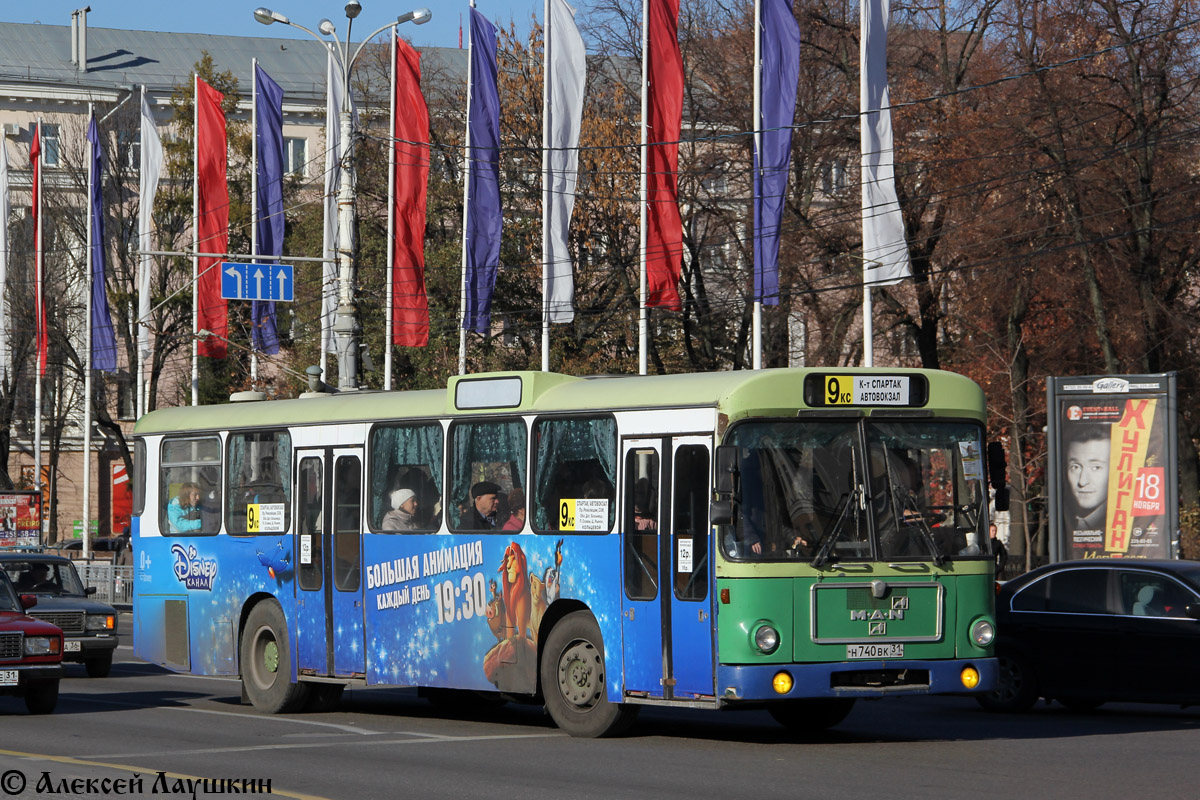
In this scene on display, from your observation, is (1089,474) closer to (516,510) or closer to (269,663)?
(516,510)

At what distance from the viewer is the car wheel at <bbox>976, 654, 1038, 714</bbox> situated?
16922 millimetres

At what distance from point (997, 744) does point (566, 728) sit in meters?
3.43

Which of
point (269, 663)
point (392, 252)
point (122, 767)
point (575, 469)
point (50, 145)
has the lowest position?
point (122, 767)

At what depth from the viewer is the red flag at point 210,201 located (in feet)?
133

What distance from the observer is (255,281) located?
28812mm

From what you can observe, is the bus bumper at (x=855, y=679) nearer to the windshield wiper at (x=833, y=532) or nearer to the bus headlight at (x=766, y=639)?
the bus headlight at (x=766, y=639)

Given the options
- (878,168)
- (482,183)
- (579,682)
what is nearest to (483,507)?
(579,682)

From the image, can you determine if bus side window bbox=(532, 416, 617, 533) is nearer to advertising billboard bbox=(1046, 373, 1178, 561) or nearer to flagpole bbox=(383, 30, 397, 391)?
advertising billboard bbox=(1046, 373, 1178, 561)

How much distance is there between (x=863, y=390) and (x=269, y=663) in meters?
7.22

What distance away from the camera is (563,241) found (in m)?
32.6

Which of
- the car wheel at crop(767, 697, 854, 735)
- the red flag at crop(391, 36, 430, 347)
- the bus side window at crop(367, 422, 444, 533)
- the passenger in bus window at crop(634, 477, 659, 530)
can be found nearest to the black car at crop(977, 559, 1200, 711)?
the car wheel at crop(767, 697, 854, 735)

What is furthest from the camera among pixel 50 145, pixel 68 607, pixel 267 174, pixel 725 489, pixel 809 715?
pixel 50 145

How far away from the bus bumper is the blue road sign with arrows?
1710cm

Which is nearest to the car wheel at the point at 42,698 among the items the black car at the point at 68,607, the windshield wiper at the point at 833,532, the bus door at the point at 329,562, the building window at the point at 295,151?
the bus door at the point at 329,562
